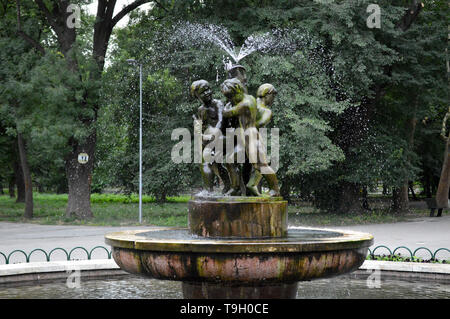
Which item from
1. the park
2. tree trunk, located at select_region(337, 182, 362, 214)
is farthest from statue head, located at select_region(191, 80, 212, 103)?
tree trunk, located at select_region(337, 182, 362, 214)

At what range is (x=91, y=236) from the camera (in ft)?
69.3

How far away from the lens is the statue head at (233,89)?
8.57m

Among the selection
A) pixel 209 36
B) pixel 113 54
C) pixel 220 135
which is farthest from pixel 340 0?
pixel 220 135

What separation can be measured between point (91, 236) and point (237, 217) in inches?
562

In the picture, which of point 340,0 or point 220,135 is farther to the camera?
point 340,0

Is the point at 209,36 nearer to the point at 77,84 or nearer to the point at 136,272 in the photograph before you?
the point at 77,84

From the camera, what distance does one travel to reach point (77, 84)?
27.9 m

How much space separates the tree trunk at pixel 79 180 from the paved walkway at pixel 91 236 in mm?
2514

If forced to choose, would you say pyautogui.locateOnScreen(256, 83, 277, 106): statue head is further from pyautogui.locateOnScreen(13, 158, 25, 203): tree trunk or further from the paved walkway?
pyautogui.locateOnScreen(13, 158, 25, 203): tree trunk

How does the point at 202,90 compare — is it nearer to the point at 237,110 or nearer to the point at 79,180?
the point at 237,110

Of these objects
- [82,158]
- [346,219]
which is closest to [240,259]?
[346,219]

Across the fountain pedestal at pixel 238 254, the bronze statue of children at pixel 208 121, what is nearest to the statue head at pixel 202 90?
the bronze statue of children at pixel 208 121

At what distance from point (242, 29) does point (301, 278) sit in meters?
20.4
